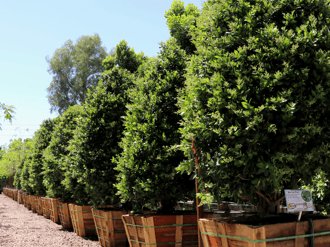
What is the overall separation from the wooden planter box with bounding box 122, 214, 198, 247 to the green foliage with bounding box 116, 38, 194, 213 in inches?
13.3

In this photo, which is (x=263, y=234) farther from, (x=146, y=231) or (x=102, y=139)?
(x=102, y=139)

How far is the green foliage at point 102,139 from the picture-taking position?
7797 millimetres

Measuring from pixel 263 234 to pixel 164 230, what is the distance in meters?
2.37

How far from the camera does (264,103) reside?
12.2ft

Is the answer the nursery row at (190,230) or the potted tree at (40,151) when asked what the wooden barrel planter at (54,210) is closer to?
the potted tree at (40,151)

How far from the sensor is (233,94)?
3744 millimetres

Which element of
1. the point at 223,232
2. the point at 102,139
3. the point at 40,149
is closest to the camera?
the point at 223,232

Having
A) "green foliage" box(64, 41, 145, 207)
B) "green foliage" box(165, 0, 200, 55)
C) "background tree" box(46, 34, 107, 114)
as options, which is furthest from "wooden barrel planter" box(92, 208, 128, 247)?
"background tree" box(46, 34, 107, 114)

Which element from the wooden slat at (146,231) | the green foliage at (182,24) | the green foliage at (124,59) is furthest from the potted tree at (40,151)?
the wooden slat at (146,231)

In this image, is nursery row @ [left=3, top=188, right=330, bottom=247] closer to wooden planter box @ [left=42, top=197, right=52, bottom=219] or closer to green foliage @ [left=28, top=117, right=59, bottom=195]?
wooden planter box @ [left=42, top=197, right=52, bottom=219]

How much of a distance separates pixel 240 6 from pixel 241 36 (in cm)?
43

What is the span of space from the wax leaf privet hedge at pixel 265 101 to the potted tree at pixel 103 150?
4.04 metres

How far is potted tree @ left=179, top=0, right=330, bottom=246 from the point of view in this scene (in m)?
3.61

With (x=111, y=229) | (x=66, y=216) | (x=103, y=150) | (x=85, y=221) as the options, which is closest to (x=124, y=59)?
(x=103, y=150)
